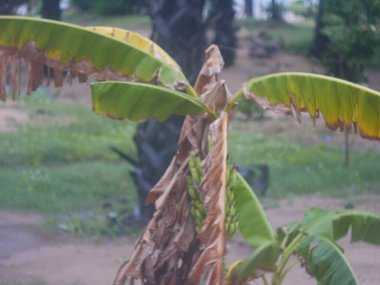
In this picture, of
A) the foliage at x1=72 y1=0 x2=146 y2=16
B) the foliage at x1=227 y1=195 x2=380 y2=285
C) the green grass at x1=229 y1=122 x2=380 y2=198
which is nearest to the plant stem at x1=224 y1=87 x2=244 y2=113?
the foliage at x1=227 y1=195 x2=380 y2=285

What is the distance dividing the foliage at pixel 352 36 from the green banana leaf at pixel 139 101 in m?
3.28

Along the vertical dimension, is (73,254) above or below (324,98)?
below

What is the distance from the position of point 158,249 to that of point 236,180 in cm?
77

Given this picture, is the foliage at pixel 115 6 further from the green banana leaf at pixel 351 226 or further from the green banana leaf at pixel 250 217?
the green banana leaf at pixel 351 226

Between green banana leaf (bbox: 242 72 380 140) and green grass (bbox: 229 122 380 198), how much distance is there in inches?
220

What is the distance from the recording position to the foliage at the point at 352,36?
8625 millimetres

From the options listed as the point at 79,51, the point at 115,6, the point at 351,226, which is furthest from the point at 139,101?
the point at 115,6

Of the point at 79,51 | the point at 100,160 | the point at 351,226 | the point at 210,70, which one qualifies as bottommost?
the point at 100,160

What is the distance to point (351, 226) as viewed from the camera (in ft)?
19.1

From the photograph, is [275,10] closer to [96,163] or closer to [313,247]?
[96,163]

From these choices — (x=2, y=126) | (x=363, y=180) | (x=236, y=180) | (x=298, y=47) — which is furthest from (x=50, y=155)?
(x=298, y=47)

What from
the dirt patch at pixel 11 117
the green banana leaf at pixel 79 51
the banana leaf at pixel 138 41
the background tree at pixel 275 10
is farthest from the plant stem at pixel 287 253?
the background tree at pixel 275 10

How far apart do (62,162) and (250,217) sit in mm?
7887

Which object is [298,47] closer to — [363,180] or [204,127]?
[363,180]
